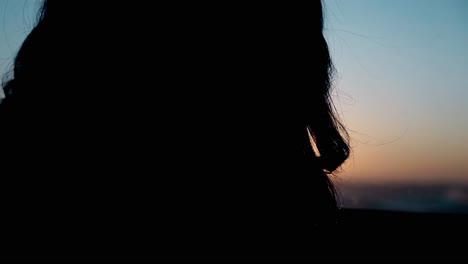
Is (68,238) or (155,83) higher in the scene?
(155,83)

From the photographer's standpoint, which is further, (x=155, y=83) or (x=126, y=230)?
(x=155, y=83)

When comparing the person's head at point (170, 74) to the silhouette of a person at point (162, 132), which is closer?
the silhouette of a person at point (162, 132)

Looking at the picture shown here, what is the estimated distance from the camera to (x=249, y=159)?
1142mm

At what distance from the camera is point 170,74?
114 cm

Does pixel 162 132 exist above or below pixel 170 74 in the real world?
below

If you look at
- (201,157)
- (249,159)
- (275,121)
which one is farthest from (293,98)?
(201,157)

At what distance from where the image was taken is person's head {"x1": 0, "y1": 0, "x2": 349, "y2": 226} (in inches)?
43.2

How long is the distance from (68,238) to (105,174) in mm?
213

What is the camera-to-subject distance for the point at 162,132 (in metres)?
1.08

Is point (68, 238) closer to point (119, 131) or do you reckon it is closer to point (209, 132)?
point (119, 131)

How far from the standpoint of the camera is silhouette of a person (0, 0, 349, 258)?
34.8 inches

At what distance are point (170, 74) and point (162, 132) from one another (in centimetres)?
21

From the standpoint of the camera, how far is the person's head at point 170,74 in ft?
3.60

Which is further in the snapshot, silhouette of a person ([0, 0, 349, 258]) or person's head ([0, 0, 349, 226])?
person's head ([0, 0, 349, 226])
